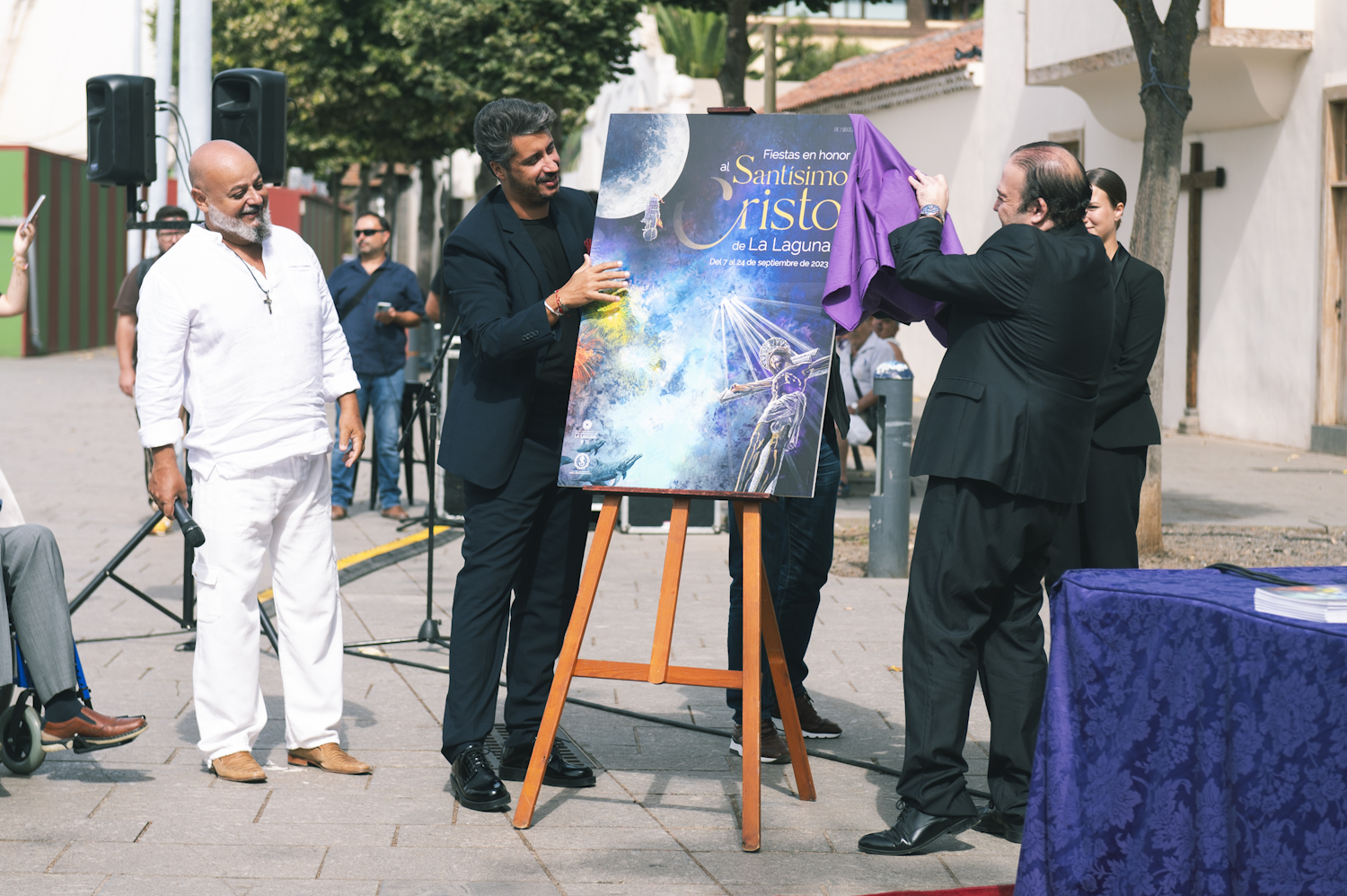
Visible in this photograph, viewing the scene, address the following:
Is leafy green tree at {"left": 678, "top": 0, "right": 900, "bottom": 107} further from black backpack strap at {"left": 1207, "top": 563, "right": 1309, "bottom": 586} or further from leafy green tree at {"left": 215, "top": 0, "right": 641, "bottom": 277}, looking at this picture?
leafy green tree at {"left": 215, "top": 0, "right": 641, "bottom": 277}

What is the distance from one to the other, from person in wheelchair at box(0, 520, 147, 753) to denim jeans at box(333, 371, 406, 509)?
220 inches

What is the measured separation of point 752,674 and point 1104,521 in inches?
55.1

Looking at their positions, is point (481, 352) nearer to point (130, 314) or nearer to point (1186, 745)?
point (1186, 745)

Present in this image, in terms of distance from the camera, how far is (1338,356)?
14.7 meters

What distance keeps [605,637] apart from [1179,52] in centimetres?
499

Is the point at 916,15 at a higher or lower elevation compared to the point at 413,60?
higher

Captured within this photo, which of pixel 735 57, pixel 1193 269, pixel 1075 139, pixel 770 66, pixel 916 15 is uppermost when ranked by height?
pixel 916 15

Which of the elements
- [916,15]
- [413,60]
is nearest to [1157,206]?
[413,60]

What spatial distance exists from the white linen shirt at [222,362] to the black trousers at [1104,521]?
243 cm

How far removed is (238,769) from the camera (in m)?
4.84

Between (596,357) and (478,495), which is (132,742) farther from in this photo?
(596,357)

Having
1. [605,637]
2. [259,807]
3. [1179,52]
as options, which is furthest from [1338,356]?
[259,807]

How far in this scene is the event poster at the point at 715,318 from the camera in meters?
4.38

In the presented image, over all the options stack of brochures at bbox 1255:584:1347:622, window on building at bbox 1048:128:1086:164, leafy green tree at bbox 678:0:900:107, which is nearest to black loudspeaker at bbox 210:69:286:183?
leafy green tree at bbox 678:0:900:107
